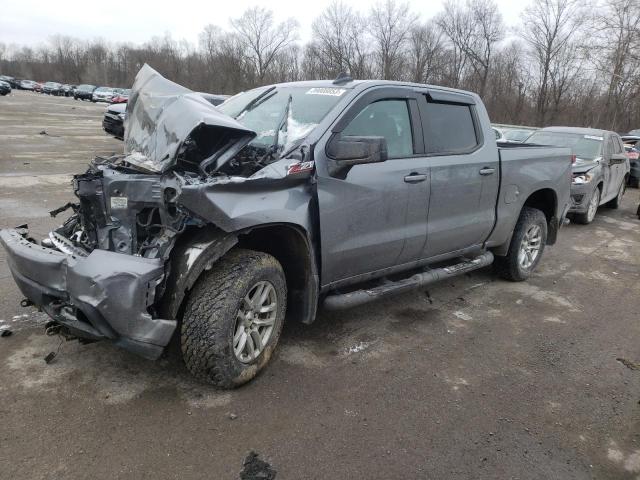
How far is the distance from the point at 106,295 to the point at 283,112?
204 centimetres

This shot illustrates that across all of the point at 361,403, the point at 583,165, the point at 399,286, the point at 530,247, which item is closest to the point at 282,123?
the point at 399,286

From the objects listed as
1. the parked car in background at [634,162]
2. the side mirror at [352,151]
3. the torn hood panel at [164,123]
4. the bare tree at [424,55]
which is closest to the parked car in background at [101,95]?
the bare tree at [424,55]

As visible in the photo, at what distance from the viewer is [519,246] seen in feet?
18.8

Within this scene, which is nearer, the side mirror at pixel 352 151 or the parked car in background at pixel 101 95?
the side mirror at pixel 352 151

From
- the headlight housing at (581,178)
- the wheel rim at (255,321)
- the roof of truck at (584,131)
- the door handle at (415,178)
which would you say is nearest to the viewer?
the wheel rim at (255,321)

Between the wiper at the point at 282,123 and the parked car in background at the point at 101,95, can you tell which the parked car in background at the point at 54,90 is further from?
the wiper at the point at 282,123

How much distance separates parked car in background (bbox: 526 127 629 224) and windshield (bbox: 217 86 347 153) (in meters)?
6.41

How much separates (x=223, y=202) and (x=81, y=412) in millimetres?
1485

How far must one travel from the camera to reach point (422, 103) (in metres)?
4.29

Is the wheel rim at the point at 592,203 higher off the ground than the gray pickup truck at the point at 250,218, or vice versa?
the gray pickup truck at the point at 250,218

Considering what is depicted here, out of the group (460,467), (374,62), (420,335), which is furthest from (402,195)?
(374,62)

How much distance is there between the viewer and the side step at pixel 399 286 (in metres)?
3.78

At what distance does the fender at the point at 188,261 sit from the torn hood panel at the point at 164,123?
47 centimetres

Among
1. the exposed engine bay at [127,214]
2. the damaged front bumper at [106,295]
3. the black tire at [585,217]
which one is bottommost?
the black tire at [585,217]
